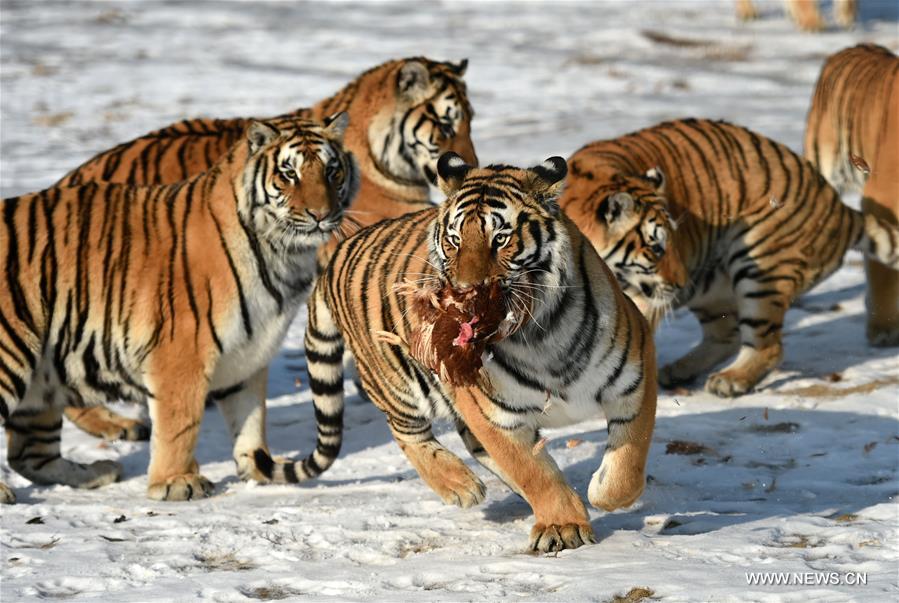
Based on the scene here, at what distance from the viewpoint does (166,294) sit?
17.2ft

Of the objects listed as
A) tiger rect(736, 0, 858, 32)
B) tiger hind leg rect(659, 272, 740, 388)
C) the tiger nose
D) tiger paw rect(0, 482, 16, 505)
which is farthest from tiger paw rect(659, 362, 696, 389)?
tiger rect(736, 0, 858, 32)

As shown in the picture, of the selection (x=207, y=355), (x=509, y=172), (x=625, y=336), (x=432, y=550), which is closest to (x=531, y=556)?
(x=432, y=550)

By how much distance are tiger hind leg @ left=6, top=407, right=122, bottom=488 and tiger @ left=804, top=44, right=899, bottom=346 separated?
130 inches

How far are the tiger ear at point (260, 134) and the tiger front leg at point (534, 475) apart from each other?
1581 millimetres

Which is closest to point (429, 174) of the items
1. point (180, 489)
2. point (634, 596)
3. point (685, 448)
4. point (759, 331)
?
point (759, 331)

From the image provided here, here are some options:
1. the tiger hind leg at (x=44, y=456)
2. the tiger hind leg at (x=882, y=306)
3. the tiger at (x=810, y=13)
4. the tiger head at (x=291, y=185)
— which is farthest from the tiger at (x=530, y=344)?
the tiger at (x=810, y=13)

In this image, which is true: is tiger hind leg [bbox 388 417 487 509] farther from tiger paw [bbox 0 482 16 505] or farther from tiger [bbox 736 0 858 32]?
tiger [bbox 736 0 858 32]

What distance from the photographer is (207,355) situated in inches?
205

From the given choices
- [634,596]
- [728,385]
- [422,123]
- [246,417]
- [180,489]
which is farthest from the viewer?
[422,123]

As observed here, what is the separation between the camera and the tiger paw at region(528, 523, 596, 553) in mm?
4141

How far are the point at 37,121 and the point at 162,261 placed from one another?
756cm

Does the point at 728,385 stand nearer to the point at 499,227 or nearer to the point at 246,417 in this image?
the point at 246,417

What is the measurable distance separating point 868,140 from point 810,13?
10.4m

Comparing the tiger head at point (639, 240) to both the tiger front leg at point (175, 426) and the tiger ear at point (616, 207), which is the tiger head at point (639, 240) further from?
the tiger front leg at point (175, 426)
